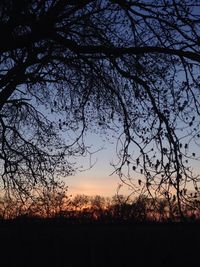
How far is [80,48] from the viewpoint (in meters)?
7.48

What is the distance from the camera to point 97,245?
11.5 m

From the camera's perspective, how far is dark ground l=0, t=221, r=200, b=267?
10906 millimetres

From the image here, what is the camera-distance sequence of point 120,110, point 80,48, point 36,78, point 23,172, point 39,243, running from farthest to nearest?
point 23,172
point 36,78
point 39,243
point 120,110
point 80,48

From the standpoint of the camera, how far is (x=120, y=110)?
33.0 feet

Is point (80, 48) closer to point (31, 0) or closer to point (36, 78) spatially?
point (31, 0)

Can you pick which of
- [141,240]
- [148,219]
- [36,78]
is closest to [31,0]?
[36,78]

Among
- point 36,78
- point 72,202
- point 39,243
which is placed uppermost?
point 36,78

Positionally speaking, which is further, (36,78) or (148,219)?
(36,78)

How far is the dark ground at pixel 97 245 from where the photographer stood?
35.8 ft

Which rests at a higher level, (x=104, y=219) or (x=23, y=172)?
(x=23, y=172)

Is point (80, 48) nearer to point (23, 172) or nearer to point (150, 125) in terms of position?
point (150, 125)

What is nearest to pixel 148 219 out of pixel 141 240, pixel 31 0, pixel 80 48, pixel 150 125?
pixel 141 240

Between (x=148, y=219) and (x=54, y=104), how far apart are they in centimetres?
422

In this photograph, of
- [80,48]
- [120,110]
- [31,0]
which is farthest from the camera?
[120,110]
